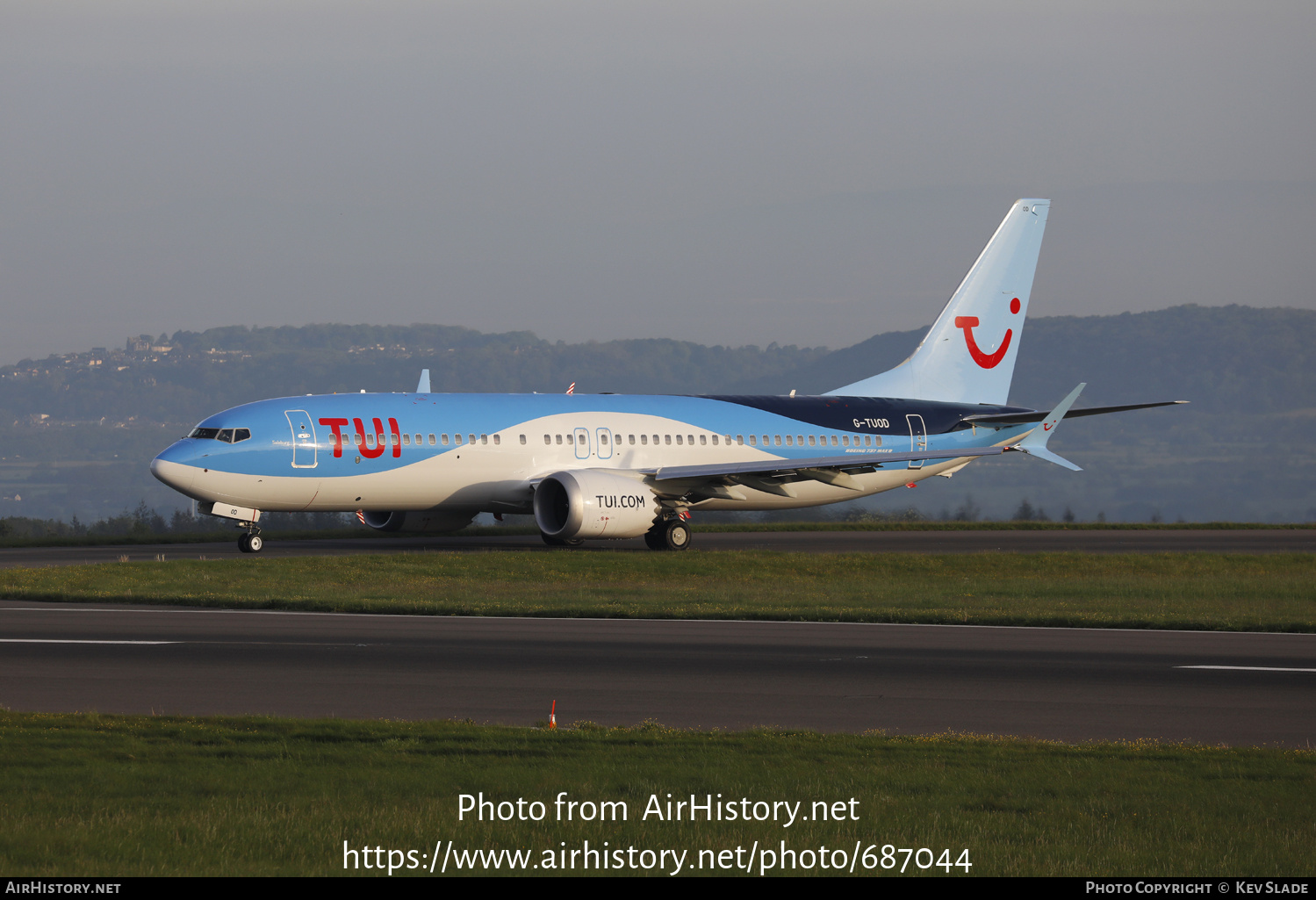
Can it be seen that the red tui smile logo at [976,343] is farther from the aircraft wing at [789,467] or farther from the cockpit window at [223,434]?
the cockpit window at [223,434]

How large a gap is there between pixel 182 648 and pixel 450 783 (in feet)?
31.8

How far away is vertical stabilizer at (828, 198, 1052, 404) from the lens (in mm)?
47781

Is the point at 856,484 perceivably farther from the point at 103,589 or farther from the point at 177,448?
the point at 103,589

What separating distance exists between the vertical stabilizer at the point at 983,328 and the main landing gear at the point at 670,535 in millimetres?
11527

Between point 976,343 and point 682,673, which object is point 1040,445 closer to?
point 976,343

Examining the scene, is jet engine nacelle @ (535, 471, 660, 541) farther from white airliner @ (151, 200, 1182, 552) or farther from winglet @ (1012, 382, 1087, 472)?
winglet @ (1012, 382, 1087, 472)

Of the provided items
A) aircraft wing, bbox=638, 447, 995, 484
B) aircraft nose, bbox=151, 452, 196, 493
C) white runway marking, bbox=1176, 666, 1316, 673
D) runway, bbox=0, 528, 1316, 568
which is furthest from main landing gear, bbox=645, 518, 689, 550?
white runway marking, bbox=1176, 666, 1316, 673

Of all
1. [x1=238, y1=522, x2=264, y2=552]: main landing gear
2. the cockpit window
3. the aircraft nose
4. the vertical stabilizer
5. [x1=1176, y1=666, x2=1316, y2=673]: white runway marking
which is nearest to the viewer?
[x1=1176, y1=666, x2=1316, y2=673]: white runway marking

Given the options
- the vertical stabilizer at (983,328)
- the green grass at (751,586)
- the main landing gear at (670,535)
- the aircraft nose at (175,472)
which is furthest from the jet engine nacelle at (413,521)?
the vertical stabilizer at (983,328)

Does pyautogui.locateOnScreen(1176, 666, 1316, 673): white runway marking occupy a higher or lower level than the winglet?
lower

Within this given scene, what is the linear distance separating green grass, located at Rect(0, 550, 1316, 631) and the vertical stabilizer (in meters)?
12.3

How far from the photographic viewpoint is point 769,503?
4269 cm

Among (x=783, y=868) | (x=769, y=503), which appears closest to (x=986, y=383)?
(x=769, y=503)

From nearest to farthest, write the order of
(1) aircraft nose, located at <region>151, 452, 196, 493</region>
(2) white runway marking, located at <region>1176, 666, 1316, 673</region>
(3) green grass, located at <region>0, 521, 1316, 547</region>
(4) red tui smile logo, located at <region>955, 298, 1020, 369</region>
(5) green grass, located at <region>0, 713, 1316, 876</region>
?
(5) green grass, located at <region>0, 713, 1316, 876</region> < (2) white runway marking, located at <region>1176, 666, 1316, 673</region> < (1) aircraft nose, located at <region>151, 452, 196, 493</region> < (3) green grass, located at <region>0, 521, 1316, 547</region> < (4) red tui smile logo, located at <region>955, 298, 1020, 369</region>
